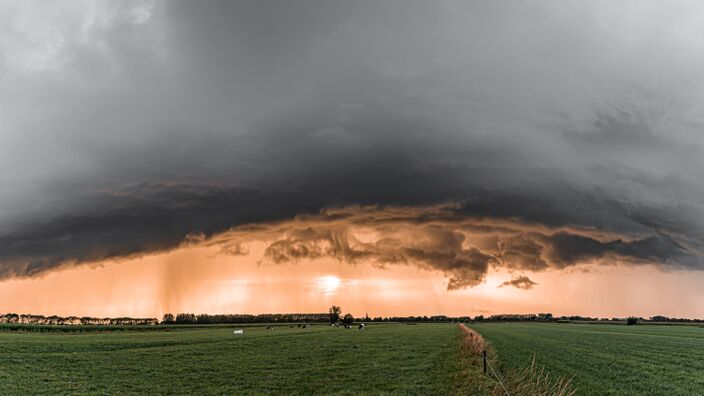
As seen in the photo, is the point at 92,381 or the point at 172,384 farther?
the point at 92,381

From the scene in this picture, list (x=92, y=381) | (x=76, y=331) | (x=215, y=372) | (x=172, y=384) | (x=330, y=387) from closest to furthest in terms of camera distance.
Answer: (x=330, y=387) → (x=172, y=384) → (x=92, y=381) → (x=215, y=372) → (x=76, y=331)

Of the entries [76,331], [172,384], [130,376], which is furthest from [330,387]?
[76,331]

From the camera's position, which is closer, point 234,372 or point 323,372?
point 323,372

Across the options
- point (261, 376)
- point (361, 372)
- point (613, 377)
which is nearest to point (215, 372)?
point (261, 376)

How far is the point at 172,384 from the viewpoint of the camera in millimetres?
27031

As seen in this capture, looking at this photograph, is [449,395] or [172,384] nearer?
[449,395]

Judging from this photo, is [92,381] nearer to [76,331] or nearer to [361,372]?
[361,372]

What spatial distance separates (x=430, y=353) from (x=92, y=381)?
85.8 feet

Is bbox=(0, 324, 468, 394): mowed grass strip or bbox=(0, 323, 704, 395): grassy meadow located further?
bbox=(0, 324, 468, 394): mowed grass strip

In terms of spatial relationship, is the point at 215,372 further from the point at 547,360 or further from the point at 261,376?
the point at 547,360

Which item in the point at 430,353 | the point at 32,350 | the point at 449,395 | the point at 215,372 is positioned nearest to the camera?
the point at 449,395

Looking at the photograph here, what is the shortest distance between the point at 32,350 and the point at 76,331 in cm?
7486

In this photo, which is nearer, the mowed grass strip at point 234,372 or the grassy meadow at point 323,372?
the grassy meadow at point 323,372

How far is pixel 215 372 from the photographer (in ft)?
104
